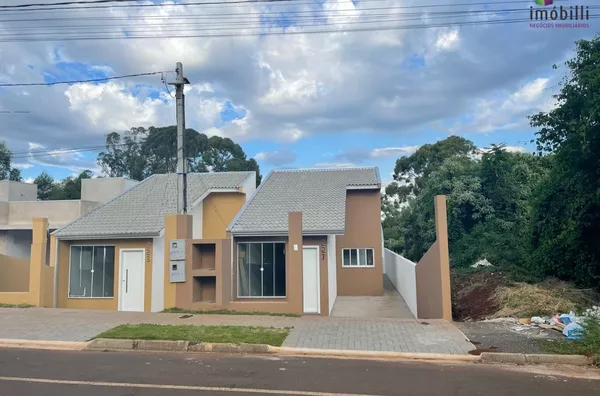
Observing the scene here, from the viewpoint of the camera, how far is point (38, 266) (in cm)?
1558

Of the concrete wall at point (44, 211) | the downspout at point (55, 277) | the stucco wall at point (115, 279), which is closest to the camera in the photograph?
the downspout at point (55, 277)

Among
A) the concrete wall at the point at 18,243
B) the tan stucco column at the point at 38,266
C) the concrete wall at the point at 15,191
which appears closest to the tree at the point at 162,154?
the concrete wall at the point at 15,191

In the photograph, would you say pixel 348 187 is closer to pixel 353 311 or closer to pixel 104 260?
pixel 353 311

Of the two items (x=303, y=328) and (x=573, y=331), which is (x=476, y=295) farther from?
(x=303, y=328)

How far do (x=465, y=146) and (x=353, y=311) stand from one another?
2954cm

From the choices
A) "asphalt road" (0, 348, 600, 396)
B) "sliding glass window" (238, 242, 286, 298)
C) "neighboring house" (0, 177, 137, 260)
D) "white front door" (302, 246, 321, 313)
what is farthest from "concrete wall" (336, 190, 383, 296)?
"asphalt road" (0, 348, 600, 396)

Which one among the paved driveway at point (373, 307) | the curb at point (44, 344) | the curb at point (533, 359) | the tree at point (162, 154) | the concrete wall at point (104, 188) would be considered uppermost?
the tree at point (162, 154)

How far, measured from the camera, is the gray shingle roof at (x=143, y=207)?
1769 cm

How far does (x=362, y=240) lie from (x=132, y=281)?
10549 mm

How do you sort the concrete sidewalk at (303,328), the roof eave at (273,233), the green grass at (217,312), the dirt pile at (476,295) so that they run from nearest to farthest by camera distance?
the concrete sidewalk at (303,328) → the dirt pile at (476,295) → the green grass at (217,312) → the roof eave at (273,233)

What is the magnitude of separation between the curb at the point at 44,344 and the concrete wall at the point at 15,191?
2443 cm

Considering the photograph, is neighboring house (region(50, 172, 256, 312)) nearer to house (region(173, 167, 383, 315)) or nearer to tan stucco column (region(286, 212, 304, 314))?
house (region(173, 167, 383, 315))

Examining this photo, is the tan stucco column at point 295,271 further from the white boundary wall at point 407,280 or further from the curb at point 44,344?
the curb at point 44,344

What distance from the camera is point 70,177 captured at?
53.9 m
